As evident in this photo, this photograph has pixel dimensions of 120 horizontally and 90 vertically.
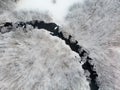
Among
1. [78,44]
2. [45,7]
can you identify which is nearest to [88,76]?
[78,44]

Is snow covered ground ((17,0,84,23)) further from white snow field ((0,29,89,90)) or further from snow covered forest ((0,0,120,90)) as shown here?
white snow field ((0,29,89,90))

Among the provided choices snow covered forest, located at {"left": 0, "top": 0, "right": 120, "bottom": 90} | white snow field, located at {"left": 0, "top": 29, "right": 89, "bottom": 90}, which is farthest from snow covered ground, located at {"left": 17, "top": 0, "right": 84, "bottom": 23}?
white snow field, located at {"left": 0, "top": 29, "right": 89, "bottom": 90}

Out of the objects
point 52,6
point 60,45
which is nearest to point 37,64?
point 60,45

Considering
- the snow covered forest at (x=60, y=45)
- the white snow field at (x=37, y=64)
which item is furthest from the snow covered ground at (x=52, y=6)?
the white snow field at (x=37, y=64)

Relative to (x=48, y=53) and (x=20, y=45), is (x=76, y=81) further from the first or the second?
(x=20, y=45)

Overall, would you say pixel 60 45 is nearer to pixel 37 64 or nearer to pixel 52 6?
pixel 37 64

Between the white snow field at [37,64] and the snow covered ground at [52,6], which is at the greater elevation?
the snow covered ground at [52,6]

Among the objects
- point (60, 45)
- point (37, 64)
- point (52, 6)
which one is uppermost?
point (52, 6)

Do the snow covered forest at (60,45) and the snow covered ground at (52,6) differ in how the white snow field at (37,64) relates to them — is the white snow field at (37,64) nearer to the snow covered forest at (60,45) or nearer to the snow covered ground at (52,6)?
the snow covered forest at (60,45)
